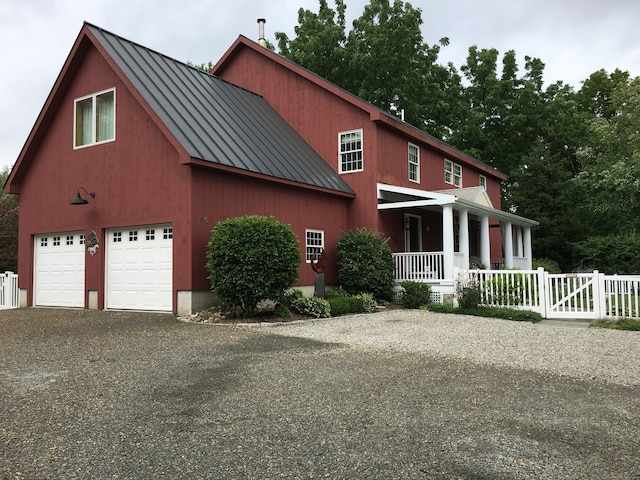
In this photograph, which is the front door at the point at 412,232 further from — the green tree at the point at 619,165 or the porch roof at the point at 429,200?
the green tree at the point at 619,165

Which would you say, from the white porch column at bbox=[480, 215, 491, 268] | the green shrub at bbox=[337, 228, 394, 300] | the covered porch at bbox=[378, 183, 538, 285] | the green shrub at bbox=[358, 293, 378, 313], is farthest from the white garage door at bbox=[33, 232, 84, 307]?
the white porch column at bbox=[480, 215, 491, 268]

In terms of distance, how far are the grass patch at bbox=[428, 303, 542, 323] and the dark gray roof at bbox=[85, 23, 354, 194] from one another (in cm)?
493

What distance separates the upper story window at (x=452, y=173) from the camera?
68.2ft

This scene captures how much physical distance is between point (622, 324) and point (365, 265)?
250 inches

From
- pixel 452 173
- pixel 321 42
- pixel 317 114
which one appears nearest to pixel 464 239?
pixel 317 114

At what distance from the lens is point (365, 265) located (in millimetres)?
13953

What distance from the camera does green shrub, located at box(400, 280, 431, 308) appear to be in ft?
44.4

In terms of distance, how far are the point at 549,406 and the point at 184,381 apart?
3.76m

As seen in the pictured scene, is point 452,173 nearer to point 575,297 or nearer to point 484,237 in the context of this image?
point 484,237

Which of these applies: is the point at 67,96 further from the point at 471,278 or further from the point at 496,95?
the point at 496,95

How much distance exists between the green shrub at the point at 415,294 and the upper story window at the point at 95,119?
8794 millimetres

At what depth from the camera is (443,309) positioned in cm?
1255

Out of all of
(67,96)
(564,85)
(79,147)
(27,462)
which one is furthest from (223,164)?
(564,85)

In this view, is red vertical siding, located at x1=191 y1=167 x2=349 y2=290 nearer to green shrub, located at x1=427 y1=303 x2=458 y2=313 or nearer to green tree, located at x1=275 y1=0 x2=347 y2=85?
green shrub, located at x1=427 y1=303 x2=458 y2=313
